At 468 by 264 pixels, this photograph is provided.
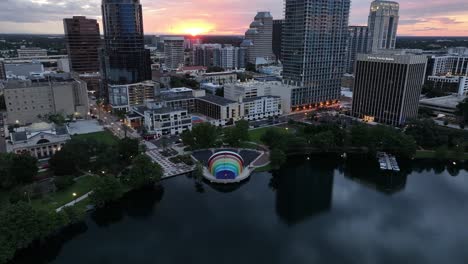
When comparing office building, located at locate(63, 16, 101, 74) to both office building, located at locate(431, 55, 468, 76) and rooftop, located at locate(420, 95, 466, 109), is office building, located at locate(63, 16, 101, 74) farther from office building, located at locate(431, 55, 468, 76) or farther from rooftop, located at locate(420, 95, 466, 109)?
office building, located at locate(431, 55, 468, 76)

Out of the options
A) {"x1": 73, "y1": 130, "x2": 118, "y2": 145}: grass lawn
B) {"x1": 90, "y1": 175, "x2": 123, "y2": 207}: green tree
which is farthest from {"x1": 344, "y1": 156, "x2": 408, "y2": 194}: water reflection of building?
{"x1": 73, "y1": 130, "x2": 118, "y2": 145}: grass lawn

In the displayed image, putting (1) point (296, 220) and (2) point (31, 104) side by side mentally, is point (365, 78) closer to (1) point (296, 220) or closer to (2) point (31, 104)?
(1) point (296, 220)

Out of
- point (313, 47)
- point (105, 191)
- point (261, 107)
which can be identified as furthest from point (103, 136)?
point (313, 47)

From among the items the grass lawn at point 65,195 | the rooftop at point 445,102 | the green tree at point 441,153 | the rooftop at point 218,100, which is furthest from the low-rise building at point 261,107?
the grass lawn at point 65,195

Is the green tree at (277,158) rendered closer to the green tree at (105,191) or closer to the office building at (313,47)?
the green tree at (105,191)

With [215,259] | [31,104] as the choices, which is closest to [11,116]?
[31,104]
